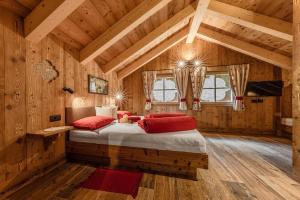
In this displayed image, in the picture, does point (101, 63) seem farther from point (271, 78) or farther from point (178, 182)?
point (271, 78)

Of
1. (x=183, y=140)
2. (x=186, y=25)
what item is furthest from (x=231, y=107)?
(x=183, y=140)

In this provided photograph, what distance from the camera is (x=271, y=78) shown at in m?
4.09

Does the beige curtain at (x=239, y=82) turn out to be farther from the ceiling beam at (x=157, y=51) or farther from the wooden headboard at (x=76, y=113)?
the wooden headboard at (x=76, y=113)

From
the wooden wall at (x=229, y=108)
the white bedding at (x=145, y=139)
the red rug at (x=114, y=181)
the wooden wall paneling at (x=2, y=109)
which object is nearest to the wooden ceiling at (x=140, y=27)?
the wooden wall paneling at (x=2, y=109)

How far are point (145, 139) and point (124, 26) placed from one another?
1970mm

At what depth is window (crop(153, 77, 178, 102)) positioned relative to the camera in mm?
4934

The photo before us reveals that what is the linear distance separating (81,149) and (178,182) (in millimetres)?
1589

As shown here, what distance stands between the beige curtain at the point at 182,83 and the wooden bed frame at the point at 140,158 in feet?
9.46

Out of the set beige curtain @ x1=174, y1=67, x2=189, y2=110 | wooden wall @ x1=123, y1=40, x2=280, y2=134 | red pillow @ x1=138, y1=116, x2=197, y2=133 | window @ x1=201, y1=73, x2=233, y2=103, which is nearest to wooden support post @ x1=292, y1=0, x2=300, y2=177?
red pillow @ x1=138, y1=116, x2=197, y2=133

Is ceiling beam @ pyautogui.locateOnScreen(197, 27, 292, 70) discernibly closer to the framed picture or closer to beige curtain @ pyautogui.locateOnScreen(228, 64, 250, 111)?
beige curtain @ pyautogui.locateOnScreen(228, 64, 250, 111)

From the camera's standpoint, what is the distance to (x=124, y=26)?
243 cm

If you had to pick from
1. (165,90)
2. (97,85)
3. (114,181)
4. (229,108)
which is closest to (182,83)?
(165,90)

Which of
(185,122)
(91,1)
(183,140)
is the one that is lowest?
(183,140)

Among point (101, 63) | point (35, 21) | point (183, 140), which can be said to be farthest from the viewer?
point (101, 63)
